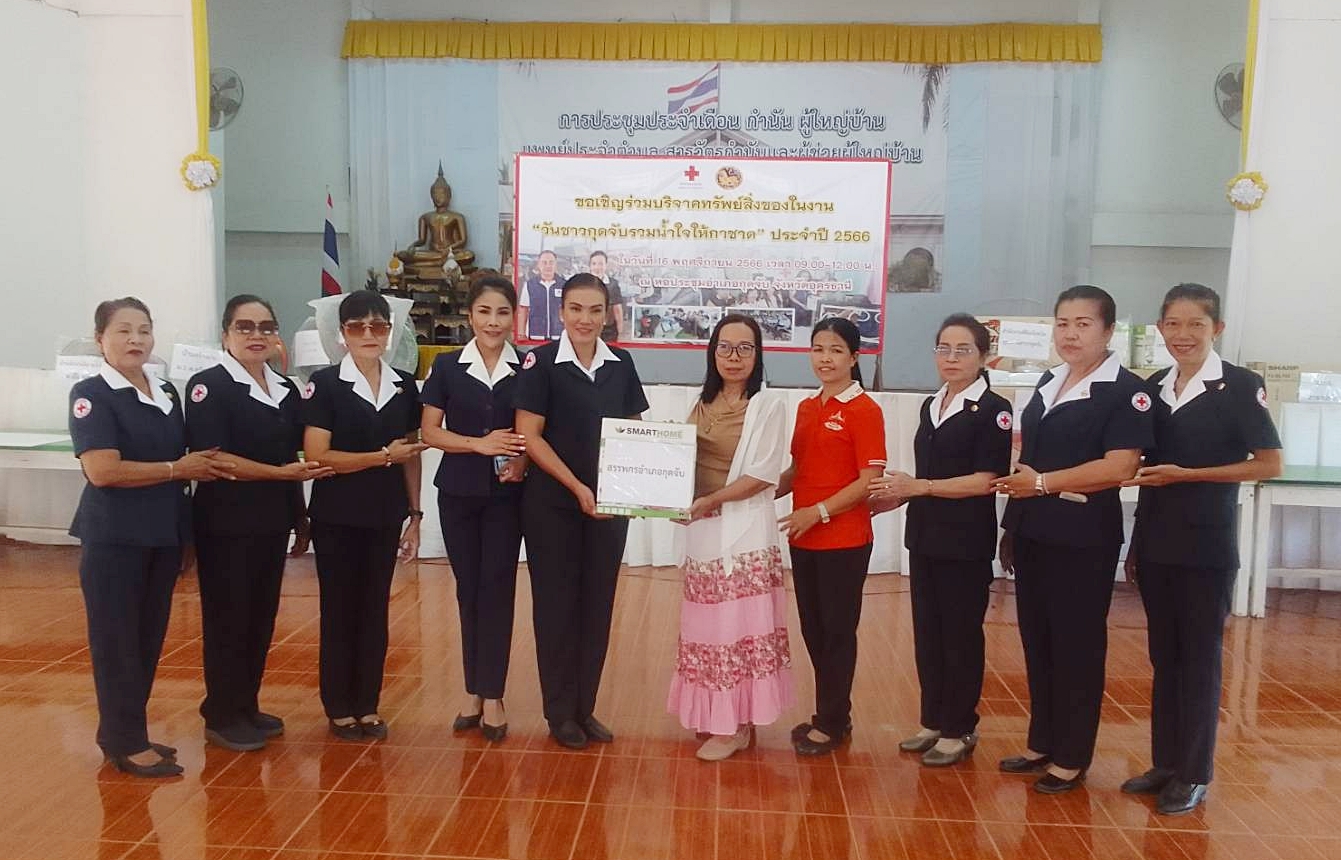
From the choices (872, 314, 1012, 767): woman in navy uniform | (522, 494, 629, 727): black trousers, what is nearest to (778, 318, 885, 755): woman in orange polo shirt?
(872, 314, 1012, 767): woman in navy uniform

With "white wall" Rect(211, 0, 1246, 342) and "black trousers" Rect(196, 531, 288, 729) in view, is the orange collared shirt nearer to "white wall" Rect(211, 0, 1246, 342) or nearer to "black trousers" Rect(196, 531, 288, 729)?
"black trousers" Rect(196, 531, 288, 729)

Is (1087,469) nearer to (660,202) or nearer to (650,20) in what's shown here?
(660,202)

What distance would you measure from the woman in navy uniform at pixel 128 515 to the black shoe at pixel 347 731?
0.51 m

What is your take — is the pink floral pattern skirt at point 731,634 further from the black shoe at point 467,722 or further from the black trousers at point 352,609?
the black trousers at point 352,609

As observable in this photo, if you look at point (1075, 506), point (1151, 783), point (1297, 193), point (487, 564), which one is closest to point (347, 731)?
point (487, 564)

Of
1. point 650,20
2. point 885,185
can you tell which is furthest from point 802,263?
point 650,20

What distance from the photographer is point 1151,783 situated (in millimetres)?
3191

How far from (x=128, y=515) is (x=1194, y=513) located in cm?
308

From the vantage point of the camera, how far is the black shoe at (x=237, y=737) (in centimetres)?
339

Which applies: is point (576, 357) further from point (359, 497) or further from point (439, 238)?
point (439, 238)

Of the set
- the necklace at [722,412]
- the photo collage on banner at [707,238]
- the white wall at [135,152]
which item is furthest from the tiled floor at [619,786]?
the photo collage on banner at [707,238]

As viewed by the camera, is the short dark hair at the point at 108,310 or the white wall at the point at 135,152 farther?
the white wall at the point at 135,152

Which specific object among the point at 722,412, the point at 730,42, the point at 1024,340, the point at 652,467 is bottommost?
the point at 652,467

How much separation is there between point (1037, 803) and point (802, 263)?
193 inches
